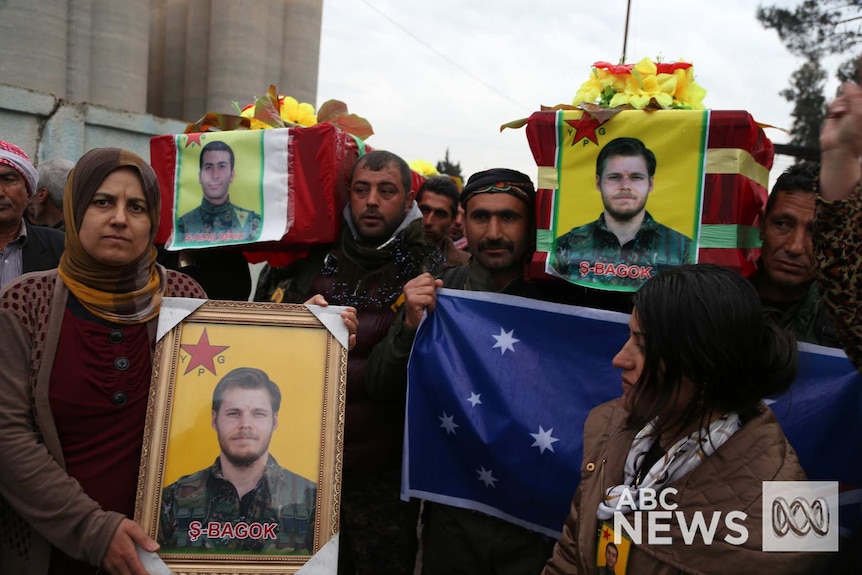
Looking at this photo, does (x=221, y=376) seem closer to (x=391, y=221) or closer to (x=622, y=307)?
(x=391, y=221)

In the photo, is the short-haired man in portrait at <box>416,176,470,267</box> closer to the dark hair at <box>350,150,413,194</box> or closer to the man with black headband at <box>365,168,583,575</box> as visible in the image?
the dark hair at <box>350,150,413,194</box>

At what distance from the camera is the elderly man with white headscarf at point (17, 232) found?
3277 millimetres

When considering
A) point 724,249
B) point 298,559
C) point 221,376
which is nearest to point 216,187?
point 221,376

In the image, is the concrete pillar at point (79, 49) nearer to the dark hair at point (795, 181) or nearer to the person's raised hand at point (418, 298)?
the person's raised hand at point (418, 298)

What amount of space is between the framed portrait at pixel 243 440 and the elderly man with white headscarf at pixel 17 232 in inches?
56.7

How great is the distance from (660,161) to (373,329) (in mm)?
1459

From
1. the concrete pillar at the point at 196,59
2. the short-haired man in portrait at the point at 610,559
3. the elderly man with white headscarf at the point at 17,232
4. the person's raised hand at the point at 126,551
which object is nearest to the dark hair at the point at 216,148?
the elderly man with white headscarf at the point at 17,232

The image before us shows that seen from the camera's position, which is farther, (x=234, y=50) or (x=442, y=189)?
(x=234, y=50)

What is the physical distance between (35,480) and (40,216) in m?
2.87

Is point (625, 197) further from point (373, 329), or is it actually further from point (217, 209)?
point (217, 209)

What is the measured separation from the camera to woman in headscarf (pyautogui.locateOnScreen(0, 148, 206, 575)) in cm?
209

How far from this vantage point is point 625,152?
2668 mm

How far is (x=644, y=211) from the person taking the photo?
2654 millimetres

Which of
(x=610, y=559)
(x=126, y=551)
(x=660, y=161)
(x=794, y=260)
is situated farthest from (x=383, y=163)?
(x=610, y=559)
